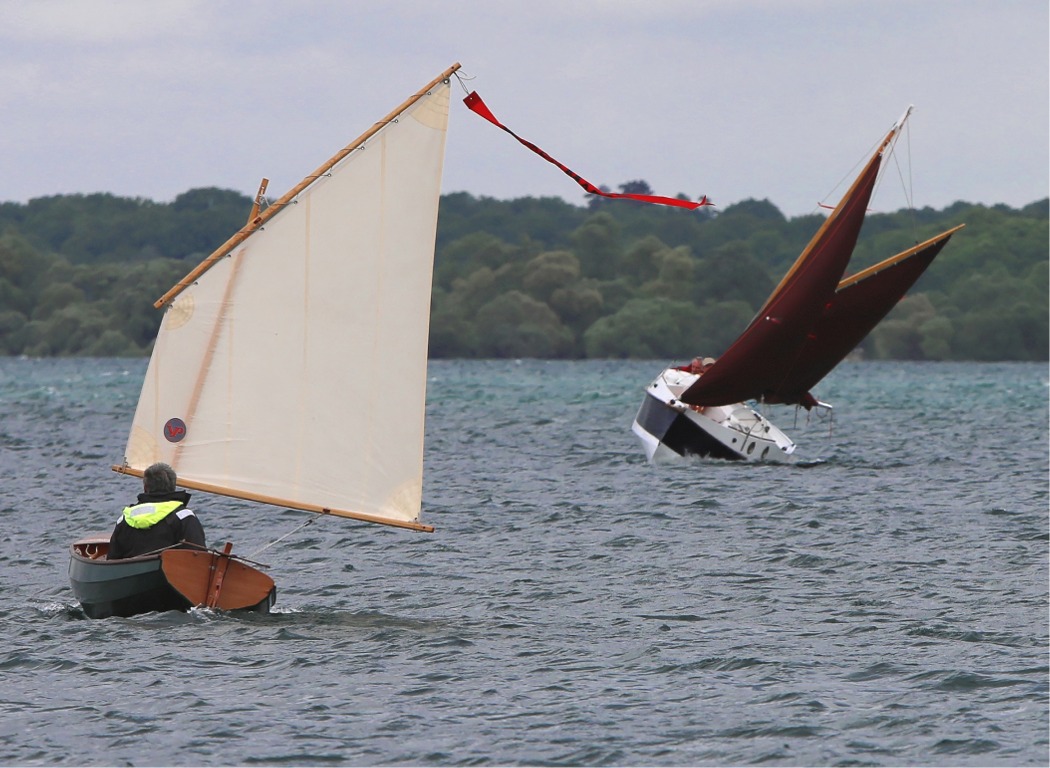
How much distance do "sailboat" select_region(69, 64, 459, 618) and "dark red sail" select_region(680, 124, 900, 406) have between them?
2437 cm

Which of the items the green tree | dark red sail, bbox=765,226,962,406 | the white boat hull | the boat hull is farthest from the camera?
the green tree

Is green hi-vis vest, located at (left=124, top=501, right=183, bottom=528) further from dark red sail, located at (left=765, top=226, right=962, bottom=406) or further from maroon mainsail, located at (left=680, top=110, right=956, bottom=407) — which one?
dark red sail, located at (left=765, top=226, right=962, bottom=406)

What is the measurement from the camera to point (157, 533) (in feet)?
68.6

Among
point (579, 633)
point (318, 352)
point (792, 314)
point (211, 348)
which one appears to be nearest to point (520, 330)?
point (792, 314)

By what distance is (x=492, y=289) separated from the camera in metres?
196

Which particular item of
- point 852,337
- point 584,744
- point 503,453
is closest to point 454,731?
point 584,744

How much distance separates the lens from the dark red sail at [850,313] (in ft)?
150

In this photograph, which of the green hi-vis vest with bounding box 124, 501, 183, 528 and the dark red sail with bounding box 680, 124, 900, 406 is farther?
the dark red sail with bounding box 680, 124, 900, 406

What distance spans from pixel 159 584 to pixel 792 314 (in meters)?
27.5

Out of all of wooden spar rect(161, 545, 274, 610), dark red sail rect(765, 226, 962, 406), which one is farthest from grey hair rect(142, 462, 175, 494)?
dark red sail rect(765, 226, 962, 406)

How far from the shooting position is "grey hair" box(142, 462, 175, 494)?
67.9 ft

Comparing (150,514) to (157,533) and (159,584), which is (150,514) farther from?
(159,584)

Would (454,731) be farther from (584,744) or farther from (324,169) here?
(324,169)

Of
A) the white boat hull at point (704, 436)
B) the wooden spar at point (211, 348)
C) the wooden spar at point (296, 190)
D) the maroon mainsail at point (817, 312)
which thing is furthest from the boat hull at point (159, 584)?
the white boat hull at point (704, 436)
